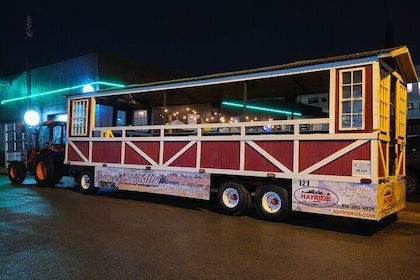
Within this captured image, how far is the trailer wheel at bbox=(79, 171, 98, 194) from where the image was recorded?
532 inches

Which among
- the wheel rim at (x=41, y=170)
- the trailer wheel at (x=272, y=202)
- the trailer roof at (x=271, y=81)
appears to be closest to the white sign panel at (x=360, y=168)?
the trailer wheel at (x=272, y=202)

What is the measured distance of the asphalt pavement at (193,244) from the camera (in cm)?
528

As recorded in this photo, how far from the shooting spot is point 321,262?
5789 mm

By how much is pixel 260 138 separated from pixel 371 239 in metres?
3.42

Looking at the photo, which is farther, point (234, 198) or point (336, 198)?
point (234, 198)

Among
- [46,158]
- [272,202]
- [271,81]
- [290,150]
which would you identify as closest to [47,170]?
[46,158]

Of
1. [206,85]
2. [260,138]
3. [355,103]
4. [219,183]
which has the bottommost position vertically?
[219,183]

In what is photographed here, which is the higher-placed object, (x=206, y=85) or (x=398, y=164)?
(x=206, y=85)

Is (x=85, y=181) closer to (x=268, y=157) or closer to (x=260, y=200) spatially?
(x=260, y=200)

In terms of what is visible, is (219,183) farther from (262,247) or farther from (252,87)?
(262,247)

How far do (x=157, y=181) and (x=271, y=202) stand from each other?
12.6 ft

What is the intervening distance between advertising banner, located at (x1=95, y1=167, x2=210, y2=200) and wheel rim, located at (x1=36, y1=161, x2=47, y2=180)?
3879 mm

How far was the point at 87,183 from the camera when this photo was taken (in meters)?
13.7

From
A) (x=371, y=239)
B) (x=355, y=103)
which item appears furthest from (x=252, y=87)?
(x=371, y=239)
